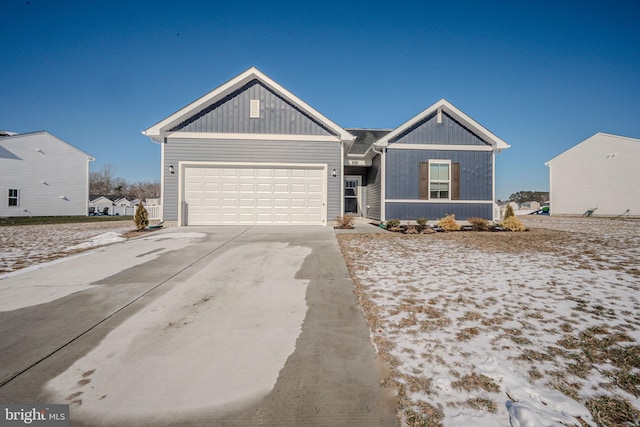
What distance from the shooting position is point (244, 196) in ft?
36.4

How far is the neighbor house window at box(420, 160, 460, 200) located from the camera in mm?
12219

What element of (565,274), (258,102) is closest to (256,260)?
(565,274)

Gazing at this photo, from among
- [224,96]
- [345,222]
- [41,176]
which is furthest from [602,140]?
[41,176]

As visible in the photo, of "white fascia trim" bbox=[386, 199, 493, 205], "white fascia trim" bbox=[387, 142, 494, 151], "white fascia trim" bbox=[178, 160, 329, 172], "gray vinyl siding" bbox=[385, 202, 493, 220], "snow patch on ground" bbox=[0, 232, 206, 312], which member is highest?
"white fascia trim" bbox=[387, 142, 494, 151]

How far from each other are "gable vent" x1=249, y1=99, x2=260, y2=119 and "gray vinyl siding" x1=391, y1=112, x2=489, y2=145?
5.85 meters

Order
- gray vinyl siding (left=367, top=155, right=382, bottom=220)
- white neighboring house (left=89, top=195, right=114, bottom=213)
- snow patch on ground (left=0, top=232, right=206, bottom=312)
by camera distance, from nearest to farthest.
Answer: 1. snow patch on ground (left=0, top=232, right=206, bottom=312)
2. gray vinyl siding (left=367, top=155, right=382, bottom=220)
3. white neighboring house (left=89, top=195, right=114, bottom=213)

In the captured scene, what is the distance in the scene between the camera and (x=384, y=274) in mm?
4680

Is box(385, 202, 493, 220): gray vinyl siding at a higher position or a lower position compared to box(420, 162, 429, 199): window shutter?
lower

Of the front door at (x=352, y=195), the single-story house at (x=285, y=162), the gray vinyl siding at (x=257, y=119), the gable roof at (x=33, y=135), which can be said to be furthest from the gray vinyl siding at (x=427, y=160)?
the gable roof at (x=33, y=135)

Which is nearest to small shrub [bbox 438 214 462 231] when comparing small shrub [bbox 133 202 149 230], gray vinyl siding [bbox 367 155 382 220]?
gray vinyl siding [bbox 367 155 382 220]

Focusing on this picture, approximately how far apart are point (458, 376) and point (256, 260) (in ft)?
13.5

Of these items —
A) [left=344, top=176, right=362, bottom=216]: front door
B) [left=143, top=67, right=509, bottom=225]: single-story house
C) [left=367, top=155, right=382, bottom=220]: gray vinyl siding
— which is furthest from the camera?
[left=344, top=176, right=362, bottom=216]: front door

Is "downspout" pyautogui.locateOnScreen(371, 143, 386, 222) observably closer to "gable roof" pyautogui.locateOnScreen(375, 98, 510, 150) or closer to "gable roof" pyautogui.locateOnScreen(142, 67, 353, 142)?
"gable roof" pyautogui.locateOnScreen(375, 98, 510, 150)

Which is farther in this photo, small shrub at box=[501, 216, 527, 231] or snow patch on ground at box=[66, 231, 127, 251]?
small shrub at box=[501, 216, 527, 231]
